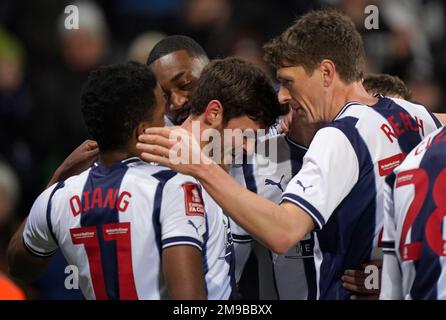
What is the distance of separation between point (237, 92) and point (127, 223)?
929 mm

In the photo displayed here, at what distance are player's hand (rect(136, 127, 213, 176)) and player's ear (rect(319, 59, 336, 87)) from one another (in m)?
0.81

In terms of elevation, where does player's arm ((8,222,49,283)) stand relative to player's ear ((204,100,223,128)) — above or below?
below

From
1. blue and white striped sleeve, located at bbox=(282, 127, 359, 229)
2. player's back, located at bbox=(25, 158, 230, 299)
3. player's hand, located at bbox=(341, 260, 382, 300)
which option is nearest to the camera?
player's back, located at bbox=(25, 158, 230, 299)

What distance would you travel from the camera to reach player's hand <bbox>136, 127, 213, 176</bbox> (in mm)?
3434

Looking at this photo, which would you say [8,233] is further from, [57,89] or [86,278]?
[86,278]

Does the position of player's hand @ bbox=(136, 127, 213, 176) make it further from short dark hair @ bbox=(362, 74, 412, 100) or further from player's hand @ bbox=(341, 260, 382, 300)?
short dark hair @ bbox=(362, 74, 412, 100)

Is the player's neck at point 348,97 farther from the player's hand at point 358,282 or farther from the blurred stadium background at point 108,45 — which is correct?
the blurred stadium background at point 108,45

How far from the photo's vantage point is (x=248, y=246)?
4.60 metres

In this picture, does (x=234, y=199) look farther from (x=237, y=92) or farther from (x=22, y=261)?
(x=22, y=261)

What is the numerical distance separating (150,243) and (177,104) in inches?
50.0

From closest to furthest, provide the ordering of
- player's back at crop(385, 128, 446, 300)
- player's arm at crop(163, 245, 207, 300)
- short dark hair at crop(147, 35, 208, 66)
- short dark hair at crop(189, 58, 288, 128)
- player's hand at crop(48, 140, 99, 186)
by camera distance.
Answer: player's back at crop(385, 128, 446, 300), player's arm at crop(163, 245, 207, 300), short dark hair at crop(189, 58, 288, 128), player's hand at crop(48, 140, 99, 186), short dark hair at crop(147, 35, 208, 66)

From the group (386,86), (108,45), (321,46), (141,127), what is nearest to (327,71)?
(321,46)

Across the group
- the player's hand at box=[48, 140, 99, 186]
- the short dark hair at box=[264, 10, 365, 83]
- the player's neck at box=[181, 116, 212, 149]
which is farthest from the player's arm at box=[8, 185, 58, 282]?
the short dark hair at box=[264, 10, 365, 83]

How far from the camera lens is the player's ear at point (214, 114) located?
13.6ft
